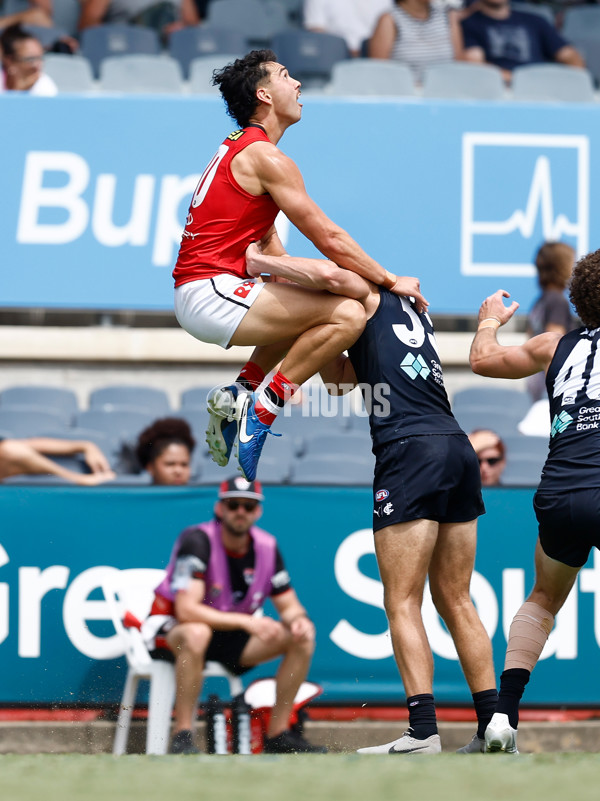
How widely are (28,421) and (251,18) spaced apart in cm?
491

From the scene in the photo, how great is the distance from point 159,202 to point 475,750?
5.28 m

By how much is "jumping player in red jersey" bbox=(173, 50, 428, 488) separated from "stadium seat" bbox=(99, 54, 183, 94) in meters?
4.59

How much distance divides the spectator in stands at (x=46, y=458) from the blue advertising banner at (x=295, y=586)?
544 mm

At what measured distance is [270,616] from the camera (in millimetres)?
5898

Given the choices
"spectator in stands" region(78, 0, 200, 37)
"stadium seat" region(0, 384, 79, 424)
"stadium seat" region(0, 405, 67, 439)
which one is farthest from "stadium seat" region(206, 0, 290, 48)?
"stadium seat" region(0, 405, 67, 439)

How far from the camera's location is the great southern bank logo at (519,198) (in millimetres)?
8258

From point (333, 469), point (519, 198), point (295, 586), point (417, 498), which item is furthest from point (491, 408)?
point (417, 498)

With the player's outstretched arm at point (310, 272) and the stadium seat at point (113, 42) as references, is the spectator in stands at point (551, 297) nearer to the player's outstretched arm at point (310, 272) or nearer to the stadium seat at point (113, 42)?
the player's outstretched arm at point (310, 272)

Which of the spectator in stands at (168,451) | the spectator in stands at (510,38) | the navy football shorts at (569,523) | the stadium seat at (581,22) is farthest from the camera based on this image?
the stadium seat at (581,22)

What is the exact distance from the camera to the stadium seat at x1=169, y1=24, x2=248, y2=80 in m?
9.66

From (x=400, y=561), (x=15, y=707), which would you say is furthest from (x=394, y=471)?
(x=15, y=707)

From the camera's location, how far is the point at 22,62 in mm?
8398

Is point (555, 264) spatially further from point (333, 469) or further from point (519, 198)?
point (333, 469)

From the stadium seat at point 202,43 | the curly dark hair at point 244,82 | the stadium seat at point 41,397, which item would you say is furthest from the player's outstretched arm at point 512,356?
the stadium seat at point 202,43
